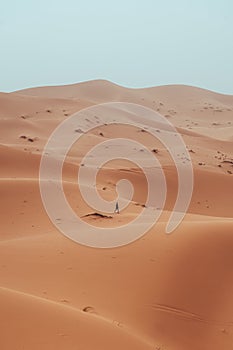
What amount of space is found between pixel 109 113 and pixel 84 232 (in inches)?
693

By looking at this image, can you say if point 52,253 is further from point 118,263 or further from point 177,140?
point 177,140

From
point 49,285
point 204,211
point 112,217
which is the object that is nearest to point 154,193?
point 204,211

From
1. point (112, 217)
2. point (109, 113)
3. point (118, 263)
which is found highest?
point (109, 113)

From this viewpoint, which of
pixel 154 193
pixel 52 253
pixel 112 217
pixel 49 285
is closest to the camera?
pixel 49 285

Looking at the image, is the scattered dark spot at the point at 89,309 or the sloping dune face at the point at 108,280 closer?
the sloping dune face at the point at 108,280

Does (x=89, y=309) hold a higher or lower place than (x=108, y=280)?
lower

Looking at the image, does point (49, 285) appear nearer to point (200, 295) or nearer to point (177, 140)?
point (200, 295)

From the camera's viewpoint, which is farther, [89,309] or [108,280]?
[108,280]

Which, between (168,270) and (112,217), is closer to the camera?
(168,270)

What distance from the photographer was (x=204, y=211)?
887 centimetres

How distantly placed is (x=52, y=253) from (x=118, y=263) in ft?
2.31

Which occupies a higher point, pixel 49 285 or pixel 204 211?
pixel 204 211

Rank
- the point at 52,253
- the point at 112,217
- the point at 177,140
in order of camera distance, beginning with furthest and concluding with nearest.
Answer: the point at 177,140 → the point at 112,217 → the point at 52,253

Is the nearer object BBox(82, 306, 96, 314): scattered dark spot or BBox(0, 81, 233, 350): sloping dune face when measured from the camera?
BBox(0, 81, 233, 350): sloping dune face
